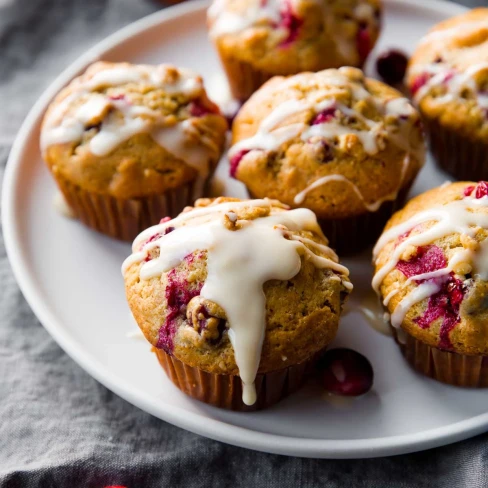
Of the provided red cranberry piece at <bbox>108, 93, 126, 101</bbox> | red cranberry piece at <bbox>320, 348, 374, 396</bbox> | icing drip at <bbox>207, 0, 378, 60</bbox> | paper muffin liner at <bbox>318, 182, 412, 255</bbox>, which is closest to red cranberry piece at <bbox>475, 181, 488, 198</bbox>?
paper muffin liner at <bbox>318, 182, 412, 255</bbox>

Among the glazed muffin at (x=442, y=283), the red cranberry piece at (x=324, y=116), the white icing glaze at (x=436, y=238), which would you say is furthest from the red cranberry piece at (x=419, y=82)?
the white icing glaze at (x=436, y=238)

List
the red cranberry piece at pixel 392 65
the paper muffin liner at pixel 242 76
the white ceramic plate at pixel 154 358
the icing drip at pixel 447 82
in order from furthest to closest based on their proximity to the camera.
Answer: the red cranberry piece at pixel 392 65 < the paper muffin liner at pixel 242 76 < the icing drip at pixel 447 82 < the white ceramic plate at pixel 154 358

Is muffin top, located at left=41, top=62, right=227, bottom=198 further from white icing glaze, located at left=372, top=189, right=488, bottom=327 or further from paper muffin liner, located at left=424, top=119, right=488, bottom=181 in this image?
paper muffin liner, located at left=424, top=119, right=488, bottom=181

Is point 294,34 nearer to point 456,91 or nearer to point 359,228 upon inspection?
point 456,91

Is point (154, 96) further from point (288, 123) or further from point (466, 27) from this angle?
point (466, 27)

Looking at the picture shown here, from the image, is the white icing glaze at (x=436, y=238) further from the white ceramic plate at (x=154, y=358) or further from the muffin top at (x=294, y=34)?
the muffin top at (x=294, y=34)

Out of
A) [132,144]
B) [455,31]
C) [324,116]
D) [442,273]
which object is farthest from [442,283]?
[455,31]
